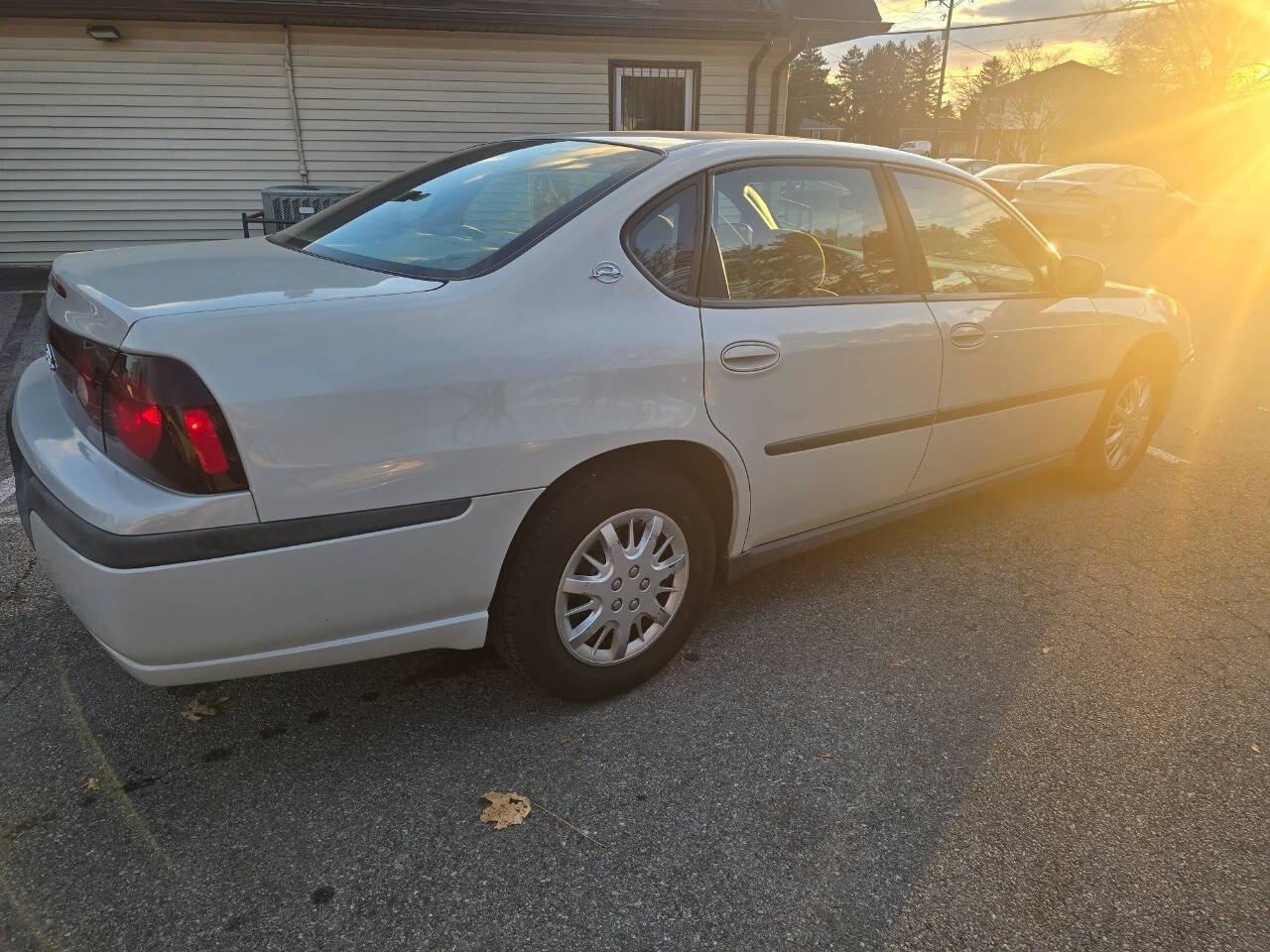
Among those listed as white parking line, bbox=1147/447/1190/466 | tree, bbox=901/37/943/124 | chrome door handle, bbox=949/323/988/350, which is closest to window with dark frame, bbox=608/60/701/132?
white parking line, bbox=1147/447/1190/466

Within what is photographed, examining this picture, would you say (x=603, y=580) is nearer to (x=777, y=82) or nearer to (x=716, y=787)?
(x=716, y=787)

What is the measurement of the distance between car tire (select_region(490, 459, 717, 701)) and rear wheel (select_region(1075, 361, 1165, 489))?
8.10ft

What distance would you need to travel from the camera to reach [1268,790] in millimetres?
2361

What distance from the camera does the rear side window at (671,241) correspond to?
245 cm

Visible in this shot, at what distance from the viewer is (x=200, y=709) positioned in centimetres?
254

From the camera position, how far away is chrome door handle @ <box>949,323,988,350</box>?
10.3 feet

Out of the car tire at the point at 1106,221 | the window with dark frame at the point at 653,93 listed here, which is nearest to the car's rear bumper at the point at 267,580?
the window with dark frame at the point at 653,93

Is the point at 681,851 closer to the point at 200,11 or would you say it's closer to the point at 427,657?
the point at 427,657

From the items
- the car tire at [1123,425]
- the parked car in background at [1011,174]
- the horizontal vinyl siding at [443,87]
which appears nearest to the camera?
the car tire at [1123,425]

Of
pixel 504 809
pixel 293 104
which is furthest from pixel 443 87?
pixel 504 809

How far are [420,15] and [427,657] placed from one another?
8.93m

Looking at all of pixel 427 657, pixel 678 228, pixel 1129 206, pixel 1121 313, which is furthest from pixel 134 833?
pixel 1129 206

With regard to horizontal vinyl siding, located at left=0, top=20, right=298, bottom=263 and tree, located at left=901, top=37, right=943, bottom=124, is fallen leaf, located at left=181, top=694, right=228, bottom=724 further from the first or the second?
tree, located at left=901, top=37, right=943, bottom=124

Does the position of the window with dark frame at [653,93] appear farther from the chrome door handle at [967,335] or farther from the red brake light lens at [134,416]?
the red brake light lens at [134,416]
